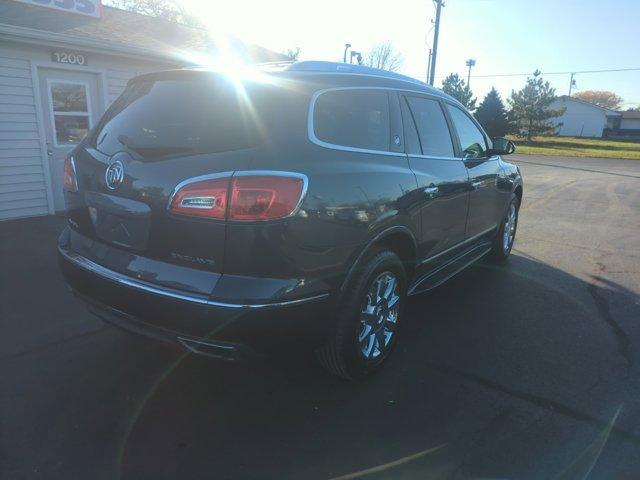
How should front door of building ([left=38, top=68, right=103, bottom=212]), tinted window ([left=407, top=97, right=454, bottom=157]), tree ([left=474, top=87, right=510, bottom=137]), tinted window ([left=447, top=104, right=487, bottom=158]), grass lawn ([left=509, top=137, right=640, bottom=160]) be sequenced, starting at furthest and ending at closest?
tree ([left=474, top=87, right=510, bottom=137])
grass lawn ([left=509, top=137, right=640, bottom=160])
front door of building ([left=38, top=68, right=103, bottom=212])
tinted window ([left=447, top=104, right=487, bottom=158])
tinted window ([left=407, top=97, right=454, bottom=157])

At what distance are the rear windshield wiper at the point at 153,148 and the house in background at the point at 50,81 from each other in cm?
544

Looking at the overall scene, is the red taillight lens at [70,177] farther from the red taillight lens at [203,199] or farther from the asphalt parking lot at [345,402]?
the asphalt parking lot at [345,402]

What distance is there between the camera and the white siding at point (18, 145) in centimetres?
708

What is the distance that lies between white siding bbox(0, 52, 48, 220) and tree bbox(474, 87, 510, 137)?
37.7 meters

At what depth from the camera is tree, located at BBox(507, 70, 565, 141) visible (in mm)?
50094

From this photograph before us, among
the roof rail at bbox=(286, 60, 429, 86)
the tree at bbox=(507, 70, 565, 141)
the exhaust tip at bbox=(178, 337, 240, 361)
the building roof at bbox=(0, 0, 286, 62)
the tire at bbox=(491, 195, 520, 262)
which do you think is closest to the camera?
the exhaust tip at bbox=(178, 337, 240, 361)

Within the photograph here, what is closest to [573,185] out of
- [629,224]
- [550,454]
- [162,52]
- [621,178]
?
[621,178]

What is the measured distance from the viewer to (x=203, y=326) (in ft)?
7.72

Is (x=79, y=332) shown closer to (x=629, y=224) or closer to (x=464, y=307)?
(x=464, y=307)

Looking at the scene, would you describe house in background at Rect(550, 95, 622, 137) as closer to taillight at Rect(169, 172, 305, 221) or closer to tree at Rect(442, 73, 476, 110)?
tree at Rect(442, 73, 476, 110)

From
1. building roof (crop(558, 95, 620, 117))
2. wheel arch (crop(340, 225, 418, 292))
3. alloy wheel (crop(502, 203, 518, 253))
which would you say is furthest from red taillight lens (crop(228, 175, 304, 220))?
building roof (crop(558, 95, 620, 117))

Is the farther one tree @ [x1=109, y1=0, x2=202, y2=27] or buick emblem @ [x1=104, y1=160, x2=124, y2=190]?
tree @ [x1=109, y1=0, x2=202, y2=27]

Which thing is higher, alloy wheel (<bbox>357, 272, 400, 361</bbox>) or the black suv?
the black suv

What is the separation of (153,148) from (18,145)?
6.05 m
